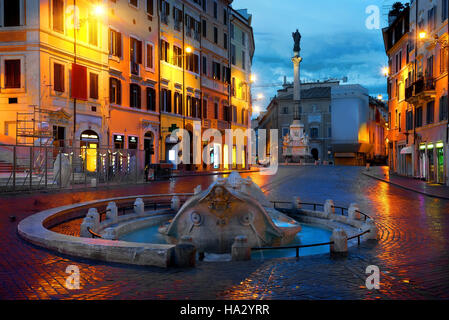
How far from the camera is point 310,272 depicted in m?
6.42

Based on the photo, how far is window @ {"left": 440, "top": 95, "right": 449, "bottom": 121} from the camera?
85.2ft

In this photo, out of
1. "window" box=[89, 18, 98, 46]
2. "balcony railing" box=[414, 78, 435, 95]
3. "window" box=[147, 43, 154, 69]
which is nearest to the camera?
"balcony railing" box=[414, 78, 435, 95]

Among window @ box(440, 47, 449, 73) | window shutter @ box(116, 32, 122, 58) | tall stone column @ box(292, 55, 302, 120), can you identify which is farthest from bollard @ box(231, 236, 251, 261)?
tall stone column @ box(292, 55, 302, 120)

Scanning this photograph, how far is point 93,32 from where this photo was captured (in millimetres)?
28594

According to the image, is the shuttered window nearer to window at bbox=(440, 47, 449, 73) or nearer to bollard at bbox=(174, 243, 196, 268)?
bollard at bbox=(174, 243, 196, 268)

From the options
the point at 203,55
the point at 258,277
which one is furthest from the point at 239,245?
the point at 203,55

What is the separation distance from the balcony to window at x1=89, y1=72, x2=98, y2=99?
2203cm

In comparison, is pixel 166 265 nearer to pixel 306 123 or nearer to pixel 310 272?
pixel 310 272

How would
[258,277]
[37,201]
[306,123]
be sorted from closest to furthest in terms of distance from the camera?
1. [258,277]
2. [37,201]
3. [306,123]

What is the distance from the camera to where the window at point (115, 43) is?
3062 cm

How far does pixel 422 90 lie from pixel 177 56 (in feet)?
68.8

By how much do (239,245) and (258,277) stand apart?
119 cm

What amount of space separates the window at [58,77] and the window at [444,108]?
23.4 metres

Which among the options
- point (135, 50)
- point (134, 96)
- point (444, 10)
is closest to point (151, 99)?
point (134, 96)
